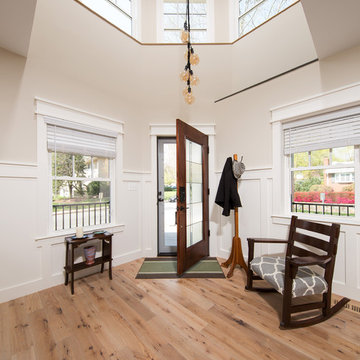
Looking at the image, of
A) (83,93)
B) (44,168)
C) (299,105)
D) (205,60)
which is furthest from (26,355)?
(205,60)

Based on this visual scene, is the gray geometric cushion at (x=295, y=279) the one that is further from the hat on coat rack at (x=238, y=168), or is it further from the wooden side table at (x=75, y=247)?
the wooden side table at (x=75, y=247)

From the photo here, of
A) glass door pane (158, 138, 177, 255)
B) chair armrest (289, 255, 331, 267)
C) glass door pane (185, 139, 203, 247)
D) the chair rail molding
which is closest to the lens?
chair armrest (289, 255, 331, 267)

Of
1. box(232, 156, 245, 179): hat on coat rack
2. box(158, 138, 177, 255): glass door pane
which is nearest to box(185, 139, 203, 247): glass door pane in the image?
box(158, 138, 177, 255): glass door pane

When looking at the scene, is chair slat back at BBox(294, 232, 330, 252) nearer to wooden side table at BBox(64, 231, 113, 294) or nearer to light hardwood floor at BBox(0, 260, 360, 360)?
light hardwood floor at BBox(0, 260, 360, 360)

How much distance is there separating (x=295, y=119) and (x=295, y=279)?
6.10 feet

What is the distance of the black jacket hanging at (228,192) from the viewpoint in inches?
99.0

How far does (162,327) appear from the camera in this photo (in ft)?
5.10

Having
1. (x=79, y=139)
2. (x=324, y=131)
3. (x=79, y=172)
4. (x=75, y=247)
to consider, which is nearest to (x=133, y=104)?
(x=79, y=139)

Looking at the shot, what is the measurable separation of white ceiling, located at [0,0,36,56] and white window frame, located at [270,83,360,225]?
2.77 m

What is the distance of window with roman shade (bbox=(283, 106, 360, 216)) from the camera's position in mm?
2002

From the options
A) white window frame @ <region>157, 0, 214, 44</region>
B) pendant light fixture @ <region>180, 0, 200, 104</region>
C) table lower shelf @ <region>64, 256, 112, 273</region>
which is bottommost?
table lower shelf @ <region>64, 256, 112, 273</region>

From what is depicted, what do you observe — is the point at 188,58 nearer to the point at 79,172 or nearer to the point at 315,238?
the point at 79,172

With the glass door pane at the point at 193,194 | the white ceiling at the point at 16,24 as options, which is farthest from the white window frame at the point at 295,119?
the white ceiling at the point at 16,24

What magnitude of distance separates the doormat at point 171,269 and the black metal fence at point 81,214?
94cm
